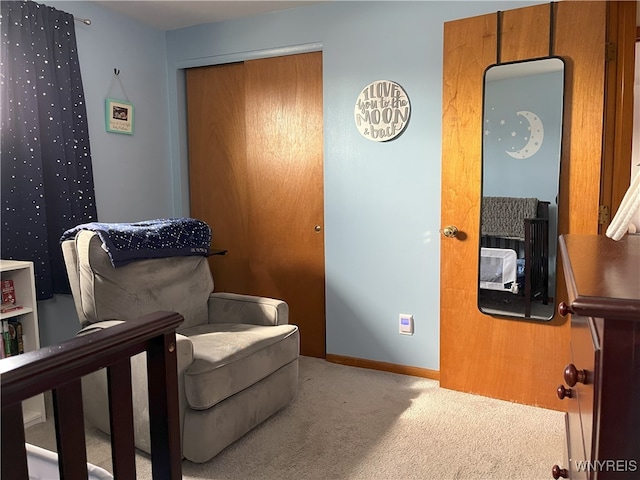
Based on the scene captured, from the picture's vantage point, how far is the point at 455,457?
2141 millimetres

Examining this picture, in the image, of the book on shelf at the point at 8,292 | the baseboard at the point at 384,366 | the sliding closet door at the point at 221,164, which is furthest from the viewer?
the sliding closet door at the point at 221,164

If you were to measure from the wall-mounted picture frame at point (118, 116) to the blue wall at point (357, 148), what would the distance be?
0.05m

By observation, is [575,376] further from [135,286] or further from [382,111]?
[382,111]

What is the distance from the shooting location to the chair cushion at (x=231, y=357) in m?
2.05

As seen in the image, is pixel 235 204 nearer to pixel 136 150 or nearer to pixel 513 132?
pixel 136 150

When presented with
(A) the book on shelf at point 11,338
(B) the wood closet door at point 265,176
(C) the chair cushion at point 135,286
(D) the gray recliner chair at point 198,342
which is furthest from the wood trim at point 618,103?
(A) the book on shelf at point 11,338

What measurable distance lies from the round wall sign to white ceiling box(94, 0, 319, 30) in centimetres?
69

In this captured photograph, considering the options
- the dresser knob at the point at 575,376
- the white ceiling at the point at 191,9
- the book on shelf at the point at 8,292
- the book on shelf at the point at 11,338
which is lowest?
the book on shelf at the point at 11,338

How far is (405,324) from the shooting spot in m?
3.05

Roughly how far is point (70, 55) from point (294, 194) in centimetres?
153

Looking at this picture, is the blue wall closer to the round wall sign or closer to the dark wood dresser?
the round wall sign

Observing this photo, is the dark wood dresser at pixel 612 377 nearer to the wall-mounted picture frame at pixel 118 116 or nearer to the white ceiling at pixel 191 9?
the white ceiling at pixel 191 9

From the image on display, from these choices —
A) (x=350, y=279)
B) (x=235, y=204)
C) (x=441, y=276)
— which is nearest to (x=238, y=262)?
(x=235, y=204)

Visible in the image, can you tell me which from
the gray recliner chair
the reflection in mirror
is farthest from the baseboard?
the gray recliner chair
